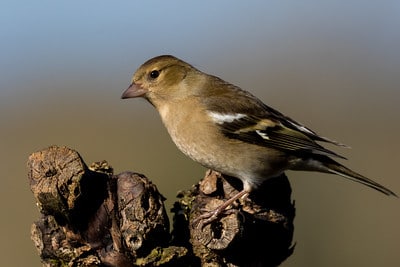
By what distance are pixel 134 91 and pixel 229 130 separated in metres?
0.84

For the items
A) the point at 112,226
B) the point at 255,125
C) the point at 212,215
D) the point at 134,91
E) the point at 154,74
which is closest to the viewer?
the point at 112,226

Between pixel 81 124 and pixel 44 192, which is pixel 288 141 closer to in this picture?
pixel 44 192

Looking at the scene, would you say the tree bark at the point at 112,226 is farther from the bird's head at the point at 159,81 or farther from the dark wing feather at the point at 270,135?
the bird's head at the point at 159,81

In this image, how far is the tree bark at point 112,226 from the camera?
3.93 meters

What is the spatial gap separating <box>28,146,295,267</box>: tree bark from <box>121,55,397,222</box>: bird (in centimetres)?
151

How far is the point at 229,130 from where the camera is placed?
19.3 ft

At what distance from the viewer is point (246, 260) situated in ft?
13.5

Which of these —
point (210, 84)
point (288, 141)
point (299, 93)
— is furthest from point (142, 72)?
point (299, 93)

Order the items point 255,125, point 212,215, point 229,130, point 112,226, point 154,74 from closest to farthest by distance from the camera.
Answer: point 112,226, point 212,215, point 229,130, point 255,125, point 154,74

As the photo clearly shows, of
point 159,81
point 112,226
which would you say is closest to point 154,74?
point 159,81

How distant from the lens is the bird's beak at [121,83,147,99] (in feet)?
20.2

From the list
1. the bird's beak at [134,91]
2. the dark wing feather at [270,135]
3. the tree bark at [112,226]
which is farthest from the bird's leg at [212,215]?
the bird's beak at [134,91]

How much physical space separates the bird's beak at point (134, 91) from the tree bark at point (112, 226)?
2.03 meters

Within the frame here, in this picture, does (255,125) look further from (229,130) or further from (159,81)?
(159,81)
